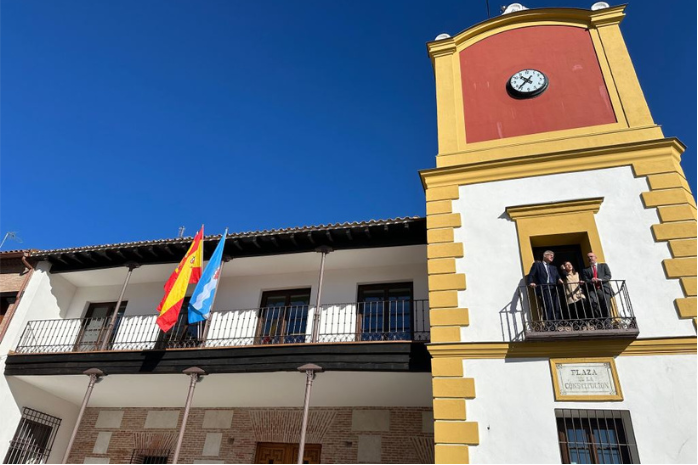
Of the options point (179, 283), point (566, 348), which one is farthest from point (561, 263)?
point (179, 283)

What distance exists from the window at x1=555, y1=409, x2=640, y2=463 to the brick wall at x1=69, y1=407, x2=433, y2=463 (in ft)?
11.1

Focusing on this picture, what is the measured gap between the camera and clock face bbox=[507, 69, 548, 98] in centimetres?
996

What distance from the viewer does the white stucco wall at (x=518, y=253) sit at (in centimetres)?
715

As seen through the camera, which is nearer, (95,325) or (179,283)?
(179,283)

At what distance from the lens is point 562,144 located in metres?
8.97

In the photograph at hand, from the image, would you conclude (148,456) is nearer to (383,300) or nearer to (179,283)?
(179,283)

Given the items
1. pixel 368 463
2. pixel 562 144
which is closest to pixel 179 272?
pixel 368 463

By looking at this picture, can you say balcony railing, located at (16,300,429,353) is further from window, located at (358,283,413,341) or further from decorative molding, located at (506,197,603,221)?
decorative molding, located at (506,197,603,221)

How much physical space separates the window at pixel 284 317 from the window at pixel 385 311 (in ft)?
4.42

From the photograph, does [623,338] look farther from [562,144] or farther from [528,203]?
[562,144]

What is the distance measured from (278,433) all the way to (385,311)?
11.6 feet

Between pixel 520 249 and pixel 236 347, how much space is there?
18.3 ft

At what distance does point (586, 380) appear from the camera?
683 centimetres

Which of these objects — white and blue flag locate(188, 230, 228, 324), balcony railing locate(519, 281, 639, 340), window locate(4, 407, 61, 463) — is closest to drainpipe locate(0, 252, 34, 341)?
window locate(4, 407, 61, 463)
